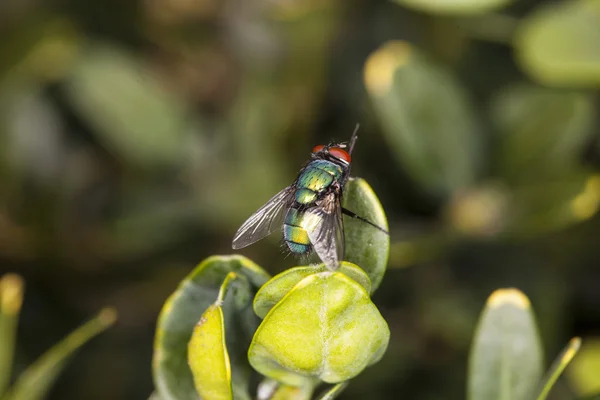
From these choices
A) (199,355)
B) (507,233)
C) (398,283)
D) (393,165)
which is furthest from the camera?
Result: (393,165)

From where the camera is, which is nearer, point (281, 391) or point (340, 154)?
point (281, 391)

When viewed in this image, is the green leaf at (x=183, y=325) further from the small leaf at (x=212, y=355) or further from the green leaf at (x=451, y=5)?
the green leaf at (x=451, y=5)

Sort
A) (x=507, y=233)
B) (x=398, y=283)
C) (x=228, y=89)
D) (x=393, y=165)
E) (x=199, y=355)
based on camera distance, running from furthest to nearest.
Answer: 1. (x=228, y=89)
2. (x=393, y=165)
3. (x=398, y=283)
4. (x=507, y=233)
5. (x=199, y=355)

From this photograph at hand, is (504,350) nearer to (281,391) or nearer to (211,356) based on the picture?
(281,391)

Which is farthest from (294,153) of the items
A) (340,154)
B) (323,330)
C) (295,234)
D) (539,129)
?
(323,330)

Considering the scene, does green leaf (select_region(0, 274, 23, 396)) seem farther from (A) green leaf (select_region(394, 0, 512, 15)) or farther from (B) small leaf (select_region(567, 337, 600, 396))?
(B) small leaf (select_region(567, 337, 600, 396))

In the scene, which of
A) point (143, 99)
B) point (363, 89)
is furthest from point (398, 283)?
point (143, 99)

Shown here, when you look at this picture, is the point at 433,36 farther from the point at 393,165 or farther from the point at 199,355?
the point at 199,355
